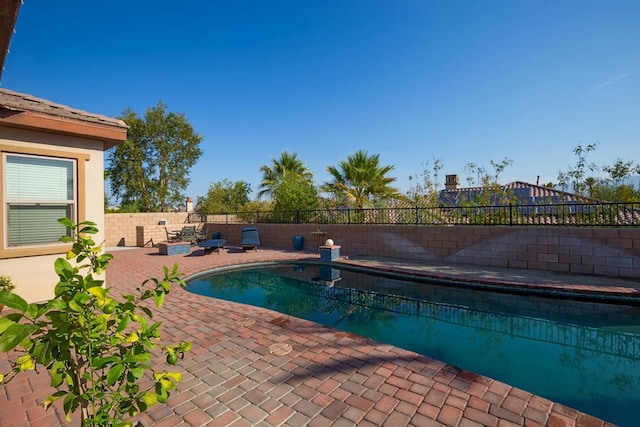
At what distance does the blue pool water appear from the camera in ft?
11.4

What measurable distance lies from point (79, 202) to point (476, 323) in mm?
7757

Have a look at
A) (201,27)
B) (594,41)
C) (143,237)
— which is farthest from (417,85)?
(143,237)

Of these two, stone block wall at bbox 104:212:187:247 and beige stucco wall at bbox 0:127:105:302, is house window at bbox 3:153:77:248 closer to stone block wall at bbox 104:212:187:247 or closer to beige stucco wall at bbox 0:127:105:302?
beige stucco wall at bbox 0:127:105:302

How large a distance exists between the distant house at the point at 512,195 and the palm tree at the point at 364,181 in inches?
121

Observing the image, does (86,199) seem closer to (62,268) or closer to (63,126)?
(63,126)

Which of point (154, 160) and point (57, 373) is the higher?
point (154, 160)

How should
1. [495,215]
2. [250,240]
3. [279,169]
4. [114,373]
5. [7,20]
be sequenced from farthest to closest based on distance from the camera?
[279,169]
[250,240]
[495,215]
[7,20]
[114,373]

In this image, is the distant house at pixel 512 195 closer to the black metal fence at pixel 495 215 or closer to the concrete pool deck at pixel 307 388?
the black metal fence at pixel 495 215

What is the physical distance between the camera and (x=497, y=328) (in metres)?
5.15

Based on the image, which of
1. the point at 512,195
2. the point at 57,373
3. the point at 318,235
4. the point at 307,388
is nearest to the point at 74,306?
the point at 57,373

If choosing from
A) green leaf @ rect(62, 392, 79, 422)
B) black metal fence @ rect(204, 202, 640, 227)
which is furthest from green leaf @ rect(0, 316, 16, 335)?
black metal fence @ rect(204, 202, 640, 227)

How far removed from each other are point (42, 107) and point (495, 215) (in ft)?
36.4

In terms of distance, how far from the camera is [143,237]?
15242mm

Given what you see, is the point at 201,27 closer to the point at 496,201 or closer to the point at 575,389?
the point at 496,201
